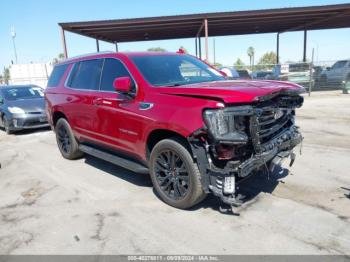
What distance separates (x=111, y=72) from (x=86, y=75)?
3.06 ft

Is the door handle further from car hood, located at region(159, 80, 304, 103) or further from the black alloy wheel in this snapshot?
the black alloy wheel

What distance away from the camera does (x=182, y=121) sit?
12.0 feet

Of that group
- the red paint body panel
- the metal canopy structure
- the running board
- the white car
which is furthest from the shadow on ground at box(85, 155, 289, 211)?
the white car

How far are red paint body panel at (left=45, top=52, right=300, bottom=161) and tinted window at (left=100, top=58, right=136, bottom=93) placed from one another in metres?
0.08

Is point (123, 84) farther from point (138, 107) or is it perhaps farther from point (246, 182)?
point (246, 182)

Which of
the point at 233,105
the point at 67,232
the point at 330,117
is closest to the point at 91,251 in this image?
the point at 67,232

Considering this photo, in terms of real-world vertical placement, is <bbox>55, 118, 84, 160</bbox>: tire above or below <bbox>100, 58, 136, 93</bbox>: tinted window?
below

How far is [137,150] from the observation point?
4496 mm

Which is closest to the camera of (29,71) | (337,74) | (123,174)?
(123,174)

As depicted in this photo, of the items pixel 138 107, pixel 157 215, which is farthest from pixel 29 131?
pixel 157 215

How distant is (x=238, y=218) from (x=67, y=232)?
2.00 m

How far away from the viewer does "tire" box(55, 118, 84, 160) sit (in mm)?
6400

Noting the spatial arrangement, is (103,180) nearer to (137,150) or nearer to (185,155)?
(137,150)

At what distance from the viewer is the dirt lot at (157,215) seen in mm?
3301
